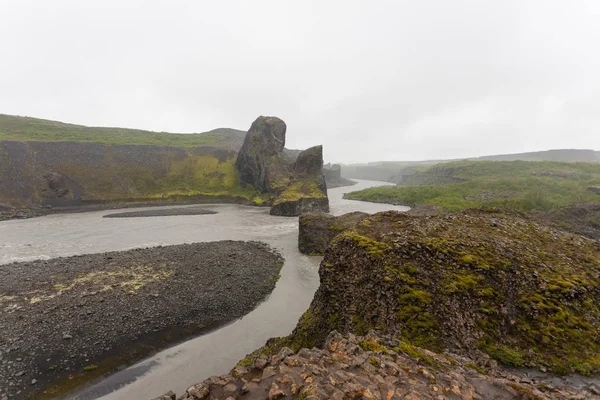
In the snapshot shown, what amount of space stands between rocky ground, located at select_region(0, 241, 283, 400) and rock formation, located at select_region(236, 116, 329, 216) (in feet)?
109

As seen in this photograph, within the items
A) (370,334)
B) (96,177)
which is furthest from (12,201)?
(370,334)

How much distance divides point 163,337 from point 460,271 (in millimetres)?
16179

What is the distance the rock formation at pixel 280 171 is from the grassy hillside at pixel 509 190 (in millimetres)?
25109

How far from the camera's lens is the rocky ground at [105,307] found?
42.4 ft

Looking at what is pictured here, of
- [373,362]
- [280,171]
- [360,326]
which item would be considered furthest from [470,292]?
[280,171]

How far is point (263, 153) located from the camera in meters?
82.9

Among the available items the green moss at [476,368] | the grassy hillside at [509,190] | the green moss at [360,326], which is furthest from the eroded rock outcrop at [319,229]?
the grassy hillside at [509,190]

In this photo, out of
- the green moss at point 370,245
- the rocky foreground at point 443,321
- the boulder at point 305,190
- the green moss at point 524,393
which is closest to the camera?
the green moss at point 524,393

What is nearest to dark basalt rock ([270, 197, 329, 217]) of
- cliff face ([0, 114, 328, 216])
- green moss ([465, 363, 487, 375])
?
cliff face ([0, 114, 328, 216])

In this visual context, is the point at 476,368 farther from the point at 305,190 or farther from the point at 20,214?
the point at 20,214

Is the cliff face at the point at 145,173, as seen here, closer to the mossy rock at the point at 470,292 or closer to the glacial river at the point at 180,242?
the glacial river at the point at 180,242

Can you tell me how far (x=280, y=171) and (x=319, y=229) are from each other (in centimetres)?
5160

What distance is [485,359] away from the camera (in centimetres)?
913

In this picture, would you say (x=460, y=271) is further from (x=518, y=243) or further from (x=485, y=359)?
(x=518, y=243)
